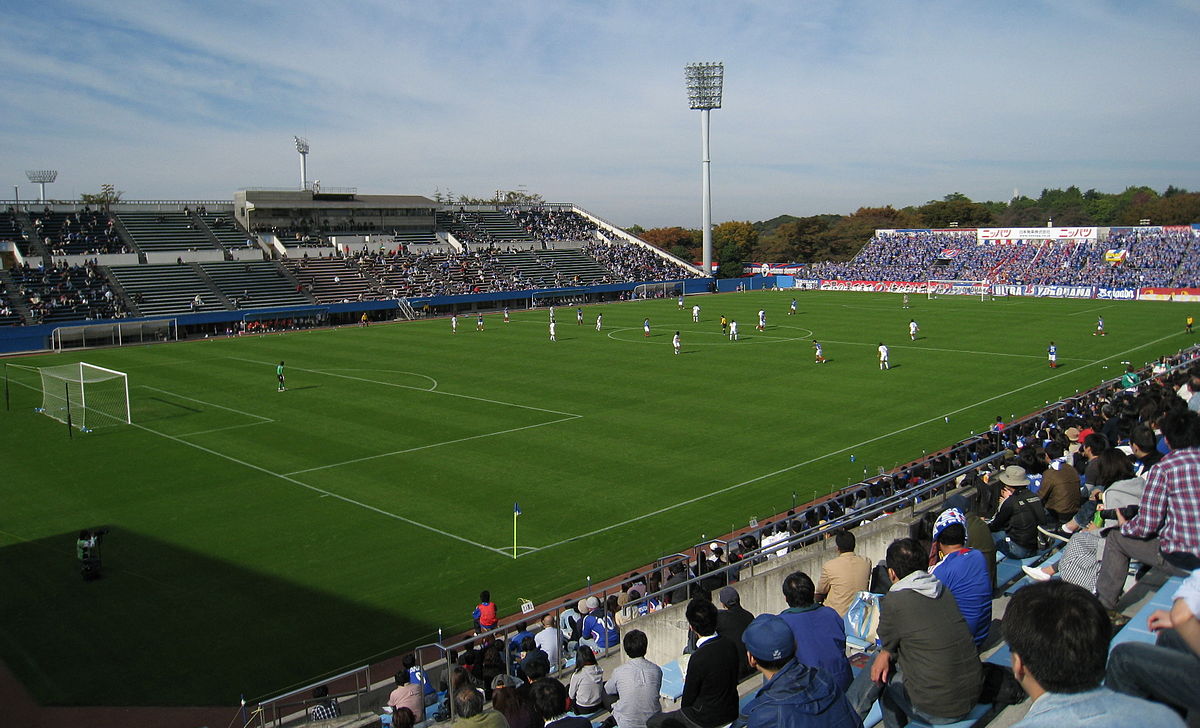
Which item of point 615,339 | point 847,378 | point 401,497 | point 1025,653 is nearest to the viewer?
point 1025,653

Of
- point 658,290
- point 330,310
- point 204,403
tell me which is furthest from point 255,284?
point 658,290

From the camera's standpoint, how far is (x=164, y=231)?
73562mm

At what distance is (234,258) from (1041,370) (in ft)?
205

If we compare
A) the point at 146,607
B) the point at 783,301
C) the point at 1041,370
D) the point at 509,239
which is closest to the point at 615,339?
the point at 1041,370

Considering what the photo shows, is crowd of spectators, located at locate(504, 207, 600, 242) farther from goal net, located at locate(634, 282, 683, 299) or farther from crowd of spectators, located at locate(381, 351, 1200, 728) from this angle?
crowd of spectators, located at locate(381, 351, 1200, 728)

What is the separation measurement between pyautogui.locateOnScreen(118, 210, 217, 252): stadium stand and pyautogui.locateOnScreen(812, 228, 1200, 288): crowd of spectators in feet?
210

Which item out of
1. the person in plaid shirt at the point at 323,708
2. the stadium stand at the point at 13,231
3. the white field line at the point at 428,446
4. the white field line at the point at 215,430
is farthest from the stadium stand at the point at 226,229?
the person in plaid shirt at the point at 323,708

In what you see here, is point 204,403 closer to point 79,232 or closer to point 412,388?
point 412,388

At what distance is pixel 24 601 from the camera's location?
1664cm

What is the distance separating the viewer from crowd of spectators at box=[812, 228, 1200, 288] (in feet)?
254

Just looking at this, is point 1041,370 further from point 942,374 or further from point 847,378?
point 847,378

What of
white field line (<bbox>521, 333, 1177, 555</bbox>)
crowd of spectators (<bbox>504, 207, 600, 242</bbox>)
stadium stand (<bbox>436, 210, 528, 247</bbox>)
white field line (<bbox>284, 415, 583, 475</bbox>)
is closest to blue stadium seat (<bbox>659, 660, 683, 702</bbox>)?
white field line (<bbox>521, 333, 1177, 555</bbox>)

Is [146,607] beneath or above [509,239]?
beneath

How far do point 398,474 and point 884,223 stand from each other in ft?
453
